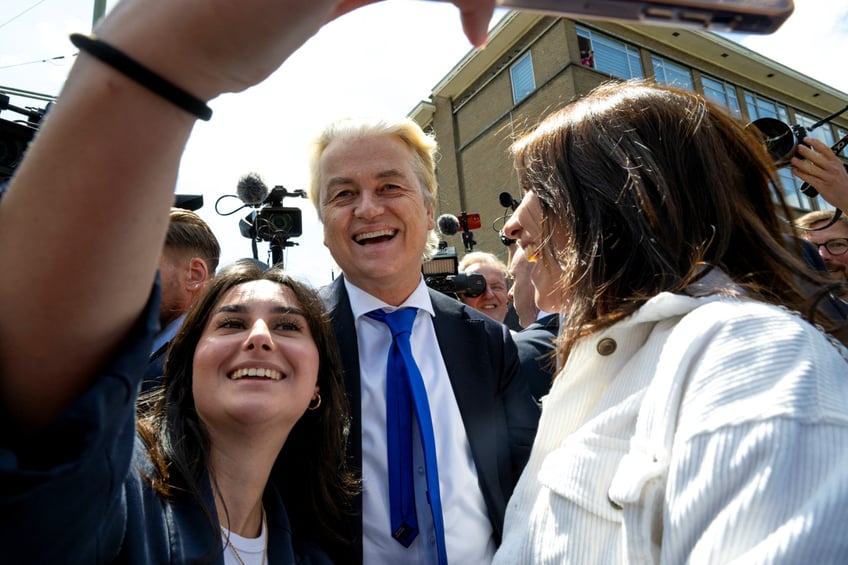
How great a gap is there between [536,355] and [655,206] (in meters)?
1.42

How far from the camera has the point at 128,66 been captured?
18.6 inches

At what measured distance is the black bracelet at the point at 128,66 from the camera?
1.54 feet

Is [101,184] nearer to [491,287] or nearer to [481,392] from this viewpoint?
[481,392]

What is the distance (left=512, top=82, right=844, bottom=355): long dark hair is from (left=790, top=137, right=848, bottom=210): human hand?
1.74 meters

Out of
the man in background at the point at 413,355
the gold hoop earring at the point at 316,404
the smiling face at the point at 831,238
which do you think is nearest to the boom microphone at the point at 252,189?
the man in background at the point at 413,355

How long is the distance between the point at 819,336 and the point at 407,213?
1597 millimetres

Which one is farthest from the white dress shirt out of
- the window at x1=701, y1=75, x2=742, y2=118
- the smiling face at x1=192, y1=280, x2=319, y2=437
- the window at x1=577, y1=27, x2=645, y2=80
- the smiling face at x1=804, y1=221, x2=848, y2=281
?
the window at x1=701, y1=75, x2=742, y2=118

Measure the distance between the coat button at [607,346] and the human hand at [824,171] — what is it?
2.06 metres

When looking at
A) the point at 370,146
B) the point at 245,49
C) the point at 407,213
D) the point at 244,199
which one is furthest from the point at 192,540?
the point at 244,199

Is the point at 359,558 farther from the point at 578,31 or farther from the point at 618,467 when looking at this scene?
the point at 578,31

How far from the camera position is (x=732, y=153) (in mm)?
1281

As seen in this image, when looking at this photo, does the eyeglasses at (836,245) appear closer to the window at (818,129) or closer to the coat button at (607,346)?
the coat button at (607,346)

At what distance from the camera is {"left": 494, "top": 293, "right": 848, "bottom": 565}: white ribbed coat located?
0.76 m

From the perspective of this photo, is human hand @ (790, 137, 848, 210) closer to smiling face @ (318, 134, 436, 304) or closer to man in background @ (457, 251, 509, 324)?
smiling face @ (318, 134, 436, 304)
